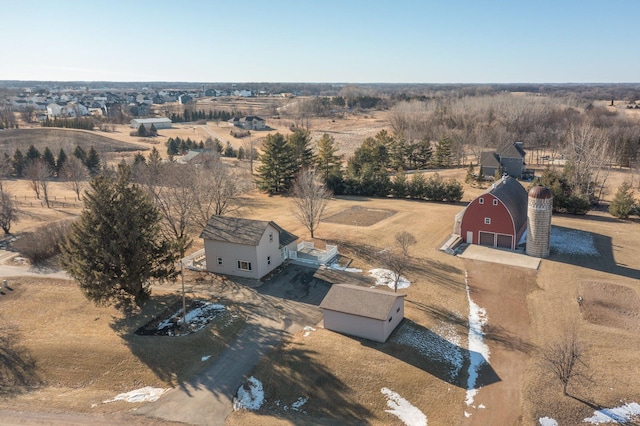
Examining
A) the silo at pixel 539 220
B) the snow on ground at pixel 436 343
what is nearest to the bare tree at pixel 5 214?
the snow on ground at pixel 436 343

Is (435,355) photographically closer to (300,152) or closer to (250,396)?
(250,396)

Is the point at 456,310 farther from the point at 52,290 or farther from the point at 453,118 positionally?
the point at 453,118

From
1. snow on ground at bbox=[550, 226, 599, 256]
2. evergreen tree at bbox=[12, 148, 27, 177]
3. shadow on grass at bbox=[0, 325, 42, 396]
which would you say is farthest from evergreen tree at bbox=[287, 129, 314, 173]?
evergreen tree at bbox=[12, 148, 27, 177]

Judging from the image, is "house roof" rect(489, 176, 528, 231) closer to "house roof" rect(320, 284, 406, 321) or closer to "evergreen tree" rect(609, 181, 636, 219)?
"evergreen tree" rect(609, 181, 636, 219)

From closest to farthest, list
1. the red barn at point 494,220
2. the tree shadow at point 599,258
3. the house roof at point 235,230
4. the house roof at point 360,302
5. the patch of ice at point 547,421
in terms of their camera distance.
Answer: the patch of ice at point 547,421
the house roof at point 360,302
the house roof at point 235,230
the tree shadow at point 599,258
the red barn at point 494,220

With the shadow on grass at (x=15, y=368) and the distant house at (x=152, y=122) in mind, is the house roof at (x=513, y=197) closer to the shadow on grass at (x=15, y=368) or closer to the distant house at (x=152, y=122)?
the shadow on grass at (x=15, y=368)

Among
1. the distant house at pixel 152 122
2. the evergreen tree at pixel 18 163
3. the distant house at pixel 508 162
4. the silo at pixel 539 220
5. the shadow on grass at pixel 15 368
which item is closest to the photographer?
the shadow on grass at pixel 15 368
